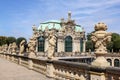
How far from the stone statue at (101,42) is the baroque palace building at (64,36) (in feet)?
246

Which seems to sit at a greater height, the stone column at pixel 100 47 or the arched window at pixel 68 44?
the arched window at pixel 68 44

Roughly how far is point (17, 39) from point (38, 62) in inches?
4772

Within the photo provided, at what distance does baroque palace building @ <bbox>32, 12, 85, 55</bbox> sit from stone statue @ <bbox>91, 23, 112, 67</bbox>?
75019 mm

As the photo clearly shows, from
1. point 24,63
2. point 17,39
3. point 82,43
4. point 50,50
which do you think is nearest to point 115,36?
point 82,43

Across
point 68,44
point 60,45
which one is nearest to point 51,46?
point 60,45

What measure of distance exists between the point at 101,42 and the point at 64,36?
260 ft

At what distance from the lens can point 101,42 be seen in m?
10.4

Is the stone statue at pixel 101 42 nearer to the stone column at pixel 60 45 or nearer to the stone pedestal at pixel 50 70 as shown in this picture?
the stone pedestal at pixel 50 70

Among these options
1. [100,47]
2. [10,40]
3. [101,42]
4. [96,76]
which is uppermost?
[10,40]

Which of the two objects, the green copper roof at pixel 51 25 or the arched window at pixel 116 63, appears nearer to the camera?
the green copper roof at pixel 51 25

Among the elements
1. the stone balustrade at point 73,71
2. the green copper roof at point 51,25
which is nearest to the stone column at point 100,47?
the stone balustrade at point 73,71

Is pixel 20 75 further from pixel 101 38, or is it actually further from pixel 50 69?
pixel 101 38

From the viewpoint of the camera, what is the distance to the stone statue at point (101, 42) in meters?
10.3

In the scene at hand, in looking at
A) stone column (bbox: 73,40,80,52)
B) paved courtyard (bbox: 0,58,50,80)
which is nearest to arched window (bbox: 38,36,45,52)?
stone column (bbox: 73,40,80,52)
